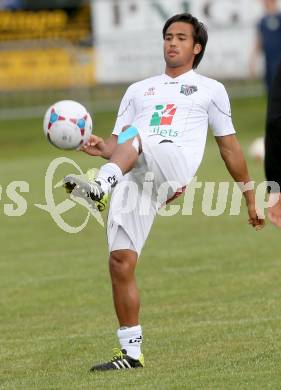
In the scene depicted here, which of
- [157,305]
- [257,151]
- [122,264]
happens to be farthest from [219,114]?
[257,151]

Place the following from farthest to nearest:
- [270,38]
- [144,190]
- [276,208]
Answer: [270,38] < [144,190] < [276,208]

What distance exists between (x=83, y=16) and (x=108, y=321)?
24.4 meters

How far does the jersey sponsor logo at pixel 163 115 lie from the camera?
306 inches

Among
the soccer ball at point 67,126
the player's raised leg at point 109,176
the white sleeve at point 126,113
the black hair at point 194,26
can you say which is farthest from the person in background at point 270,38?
the player's raised leg at point 109,176

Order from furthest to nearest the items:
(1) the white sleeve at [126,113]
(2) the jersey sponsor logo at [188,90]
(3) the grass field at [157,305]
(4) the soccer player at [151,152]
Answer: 1. (1) the white sleeve at [126,113]
2. (2) the jersey sponsor logo at [188,90]
3. (4) the soccer player at [151,152]
4. (3) the grass field at [157,305]

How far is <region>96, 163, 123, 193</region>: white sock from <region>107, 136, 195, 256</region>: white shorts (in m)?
0.33

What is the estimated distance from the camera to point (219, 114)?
25.9 ft

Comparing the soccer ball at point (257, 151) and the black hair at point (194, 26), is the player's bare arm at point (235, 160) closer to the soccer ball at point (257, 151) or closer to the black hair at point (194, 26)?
the black hair at point (194, 26)

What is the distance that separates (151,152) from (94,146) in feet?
1.40

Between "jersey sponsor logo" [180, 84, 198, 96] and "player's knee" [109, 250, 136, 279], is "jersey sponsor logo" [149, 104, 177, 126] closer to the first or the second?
"jersey sponsor logo" [180, 84, 198, 96]

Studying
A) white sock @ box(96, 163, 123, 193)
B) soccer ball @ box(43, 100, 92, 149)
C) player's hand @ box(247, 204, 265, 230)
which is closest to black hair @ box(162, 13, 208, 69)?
soccer ball @ box(43, 100, 92, 149)

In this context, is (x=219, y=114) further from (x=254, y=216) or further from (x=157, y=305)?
(x=157, y=305)

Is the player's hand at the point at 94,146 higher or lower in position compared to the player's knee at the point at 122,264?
higher

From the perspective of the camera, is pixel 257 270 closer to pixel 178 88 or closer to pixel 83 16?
pixel 178 88
